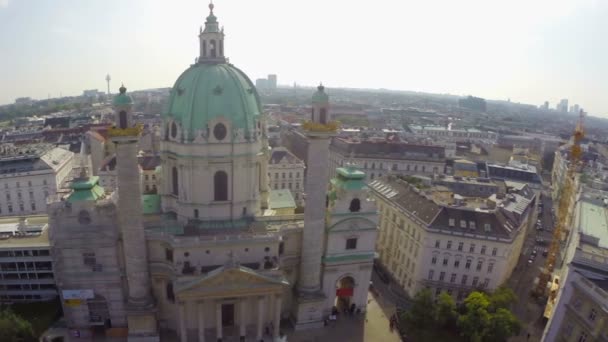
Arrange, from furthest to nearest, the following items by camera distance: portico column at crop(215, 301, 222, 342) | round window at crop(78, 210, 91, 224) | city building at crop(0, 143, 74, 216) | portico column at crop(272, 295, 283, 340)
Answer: city building at crop(0, 143, 74, 216), portico column at crop(272, 295, 283, 340), portico column at crop(215, 301, 222, 342), round window at crop(78, 210, 91, 224)

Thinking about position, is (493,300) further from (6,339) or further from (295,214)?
(6,339)

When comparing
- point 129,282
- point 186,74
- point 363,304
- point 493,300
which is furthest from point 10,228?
point 493,300

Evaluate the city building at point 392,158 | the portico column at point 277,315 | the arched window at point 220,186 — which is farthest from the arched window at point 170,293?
the city building at point 392,158

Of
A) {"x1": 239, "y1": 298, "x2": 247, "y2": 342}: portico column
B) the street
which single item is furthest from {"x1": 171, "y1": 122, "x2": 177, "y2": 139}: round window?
the street

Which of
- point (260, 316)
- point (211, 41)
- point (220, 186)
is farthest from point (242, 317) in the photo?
point (211, 41)

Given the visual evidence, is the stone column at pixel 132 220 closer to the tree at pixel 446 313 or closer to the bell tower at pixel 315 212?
the bell tower at pixel 315 212

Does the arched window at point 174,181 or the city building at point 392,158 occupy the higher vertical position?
the arched window at point 174,181

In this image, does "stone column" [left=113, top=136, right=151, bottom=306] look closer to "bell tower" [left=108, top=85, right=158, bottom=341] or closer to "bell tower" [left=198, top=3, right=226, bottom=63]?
"bell tower" [left=108, top=85, right=158, bottom=341]

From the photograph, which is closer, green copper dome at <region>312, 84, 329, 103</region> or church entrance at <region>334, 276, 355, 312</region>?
green copper dome at <region>312, 84, 329, 103</region>
